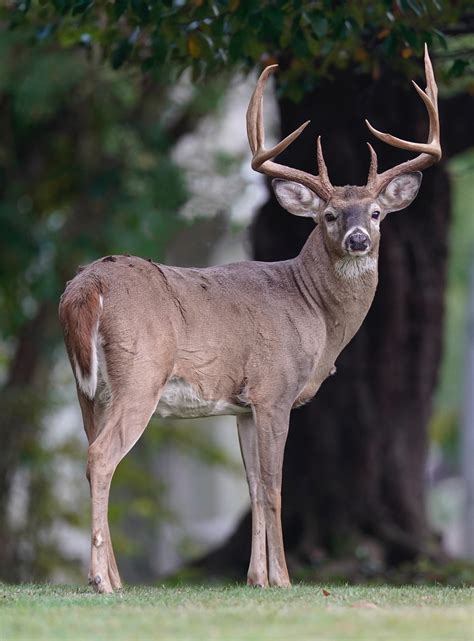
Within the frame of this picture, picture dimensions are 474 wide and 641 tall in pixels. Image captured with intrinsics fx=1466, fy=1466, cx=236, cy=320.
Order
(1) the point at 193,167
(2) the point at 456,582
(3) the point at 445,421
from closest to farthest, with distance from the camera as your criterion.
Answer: (2) the point at 456,582
(1) the point at 193,167
(3) the point at 445,421

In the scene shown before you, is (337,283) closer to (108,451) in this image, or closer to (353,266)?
(353,266)

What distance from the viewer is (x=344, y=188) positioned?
9203 mm

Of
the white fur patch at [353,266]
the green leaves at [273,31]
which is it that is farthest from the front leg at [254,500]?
the green leaves at [273,31]

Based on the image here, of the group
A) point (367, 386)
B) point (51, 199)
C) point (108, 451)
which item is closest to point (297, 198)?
point (108, 451)

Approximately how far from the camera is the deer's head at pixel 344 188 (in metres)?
9.07

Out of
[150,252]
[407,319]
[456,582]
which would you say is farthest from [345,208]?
[150,252]

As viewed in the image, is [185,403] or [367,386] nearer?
[185,403]

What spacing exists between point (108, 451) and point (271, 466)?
1.20 meters

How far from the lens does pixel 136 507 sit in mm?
19297

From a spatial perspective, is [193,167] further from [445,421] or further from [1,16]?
[445,421]

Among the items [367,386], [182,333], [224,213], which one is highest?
[182,333]

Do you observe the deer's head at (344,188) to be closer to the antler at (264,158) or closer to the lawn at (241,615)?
the antler at (264,158)

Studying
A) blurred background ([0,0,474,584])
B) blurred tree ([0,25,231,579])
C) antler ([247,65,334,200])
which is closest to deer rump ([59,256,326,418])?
antler ([247,65,334,200])

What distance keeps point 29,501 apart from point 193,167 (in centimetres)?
486
